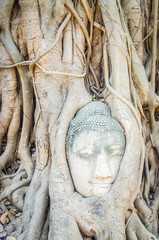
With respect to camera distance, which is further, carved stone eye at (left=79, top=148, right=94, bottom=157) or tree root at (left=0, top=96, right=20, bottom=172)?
tree root at (left=0, top=96, right=20, bottom=172)

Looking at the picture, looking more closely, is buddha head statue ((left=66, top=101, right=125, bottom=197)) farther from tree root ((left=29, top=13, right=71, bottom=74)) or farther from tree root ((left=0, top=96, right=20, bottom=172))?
tree root ((left=0, top=96, right=20, bottom=172))

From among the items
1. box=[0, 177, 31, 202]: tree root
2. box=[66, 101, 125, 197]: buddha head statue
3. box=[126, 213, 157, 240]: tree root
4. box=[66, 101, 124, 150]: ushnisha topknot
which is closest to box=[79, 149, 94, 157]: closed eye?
box=[66, 101, 125, 197]: buddha head statue

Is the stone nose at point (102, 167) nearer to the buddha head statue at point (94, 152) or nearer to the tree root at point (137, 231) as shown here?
the buddha head statue at point (94, 152)

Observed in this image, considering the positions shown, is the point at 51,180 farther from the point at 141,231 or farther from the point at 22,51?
the point at 22,51

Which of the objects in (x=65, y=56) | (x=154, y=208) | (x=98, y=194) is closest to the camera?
(x=98, y=194)

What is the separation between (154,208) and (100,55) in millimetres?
1620

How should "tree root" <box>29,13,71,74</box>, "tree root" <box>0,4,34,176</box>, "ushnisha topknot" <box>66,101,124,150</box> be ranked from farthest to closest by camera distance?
"tree root" <box>0,4,34,176</box> → "tree root" <box>29,13,71,74</box> → "ushnisha topknot" <box>66,101,124,150</box>

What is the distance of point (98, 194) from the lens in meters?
2.02

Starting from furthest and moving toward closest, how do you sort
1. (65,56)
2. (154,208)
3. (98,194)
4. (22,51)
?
(22,51)
(65,56)
(154,208)
(98,194)

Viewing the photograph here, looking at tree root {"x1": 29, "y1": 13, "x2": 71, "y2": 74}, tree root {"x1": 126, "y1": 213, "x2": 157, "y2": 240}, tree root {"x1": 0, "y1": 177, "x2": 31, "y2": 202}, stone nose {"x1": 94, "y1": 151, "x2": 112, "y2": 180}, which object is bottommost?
tree root {"x1": 126, "y1": 213, "x2": 157, "y2": 240}

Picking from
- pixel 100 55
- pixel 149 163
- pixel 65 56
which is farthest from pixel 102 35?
pixel 149 163

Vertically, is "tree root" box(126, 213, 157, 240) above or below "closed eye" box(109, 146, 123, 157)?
below

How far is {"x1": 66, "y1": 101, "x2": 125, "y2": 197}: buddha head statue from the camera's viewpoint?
6.64ft

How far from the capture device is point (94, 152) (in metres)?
2.04
